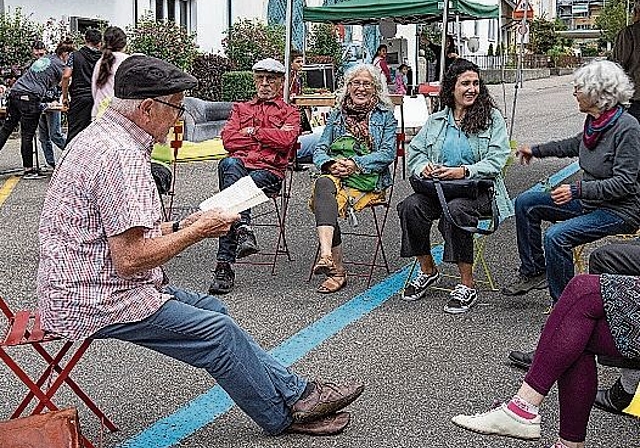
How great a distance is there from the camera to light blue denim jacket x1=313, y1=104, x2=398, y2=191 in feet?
22.1

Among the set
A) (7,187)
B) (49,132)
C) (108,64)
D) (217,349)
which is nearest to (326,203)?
(217,349)

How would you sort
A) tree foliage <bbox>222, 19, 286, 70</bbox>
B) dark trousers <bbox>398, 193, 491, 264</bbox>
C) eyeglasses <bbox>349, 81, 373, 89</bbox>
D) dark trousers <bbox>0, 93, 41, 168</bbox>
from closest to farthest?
dark trousers <bbox>398, 193, 491, 264</bbox> → eyeglasses <bbox>349, 81, 373, 89</bbox> → dark trousers <bbox>0, 93, 41, 168</bbox> → tree foliage <bbox>222, 19, 286, 70</bbox>

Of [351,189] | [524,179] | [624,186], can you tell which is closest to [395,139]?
[351,189]

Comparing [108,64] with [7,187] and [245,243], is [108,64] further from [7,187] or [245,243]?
[7,187]

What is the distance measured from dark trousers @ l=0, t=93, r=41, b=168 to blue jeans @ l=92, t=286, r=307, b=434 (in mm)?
8836

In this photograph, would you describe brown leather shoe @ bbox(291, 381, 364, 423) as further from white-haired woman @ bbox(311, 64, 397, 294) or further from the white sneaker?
white-haired woman @ bbox(311, 64, 397, 294)

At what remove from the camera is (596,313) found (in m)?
3.67

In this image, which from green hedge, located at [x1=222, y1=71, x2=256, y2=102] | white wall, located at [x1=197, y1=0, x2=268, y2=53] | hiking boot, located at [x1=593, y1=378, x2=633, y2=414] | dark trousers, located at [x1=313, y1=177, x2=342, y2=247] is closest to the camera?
hiking boot, located at [x1=593, y1=378, x2=633, y2=414]

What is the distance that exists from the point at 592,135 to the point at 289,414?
250cm

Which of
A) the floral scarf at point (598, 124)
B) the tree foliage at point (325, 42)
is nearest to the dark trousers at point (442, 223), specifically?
the floral scarf at point (598, 124)

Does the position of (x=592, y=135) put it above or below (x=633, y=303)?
above

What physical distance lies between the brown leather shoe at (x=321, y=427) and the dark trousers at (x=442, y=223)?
7.16 feet

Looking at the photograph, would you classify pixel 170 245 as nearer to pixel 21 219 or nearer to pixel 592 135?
pixel 592 135

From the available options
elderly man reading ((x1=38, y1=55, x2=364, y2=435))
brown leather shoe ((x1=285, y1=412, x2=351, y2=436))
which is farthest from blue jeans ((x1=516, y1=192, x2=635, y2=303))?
elderly man reading ((x1=38, y1=55, x2=364, y2=435))
